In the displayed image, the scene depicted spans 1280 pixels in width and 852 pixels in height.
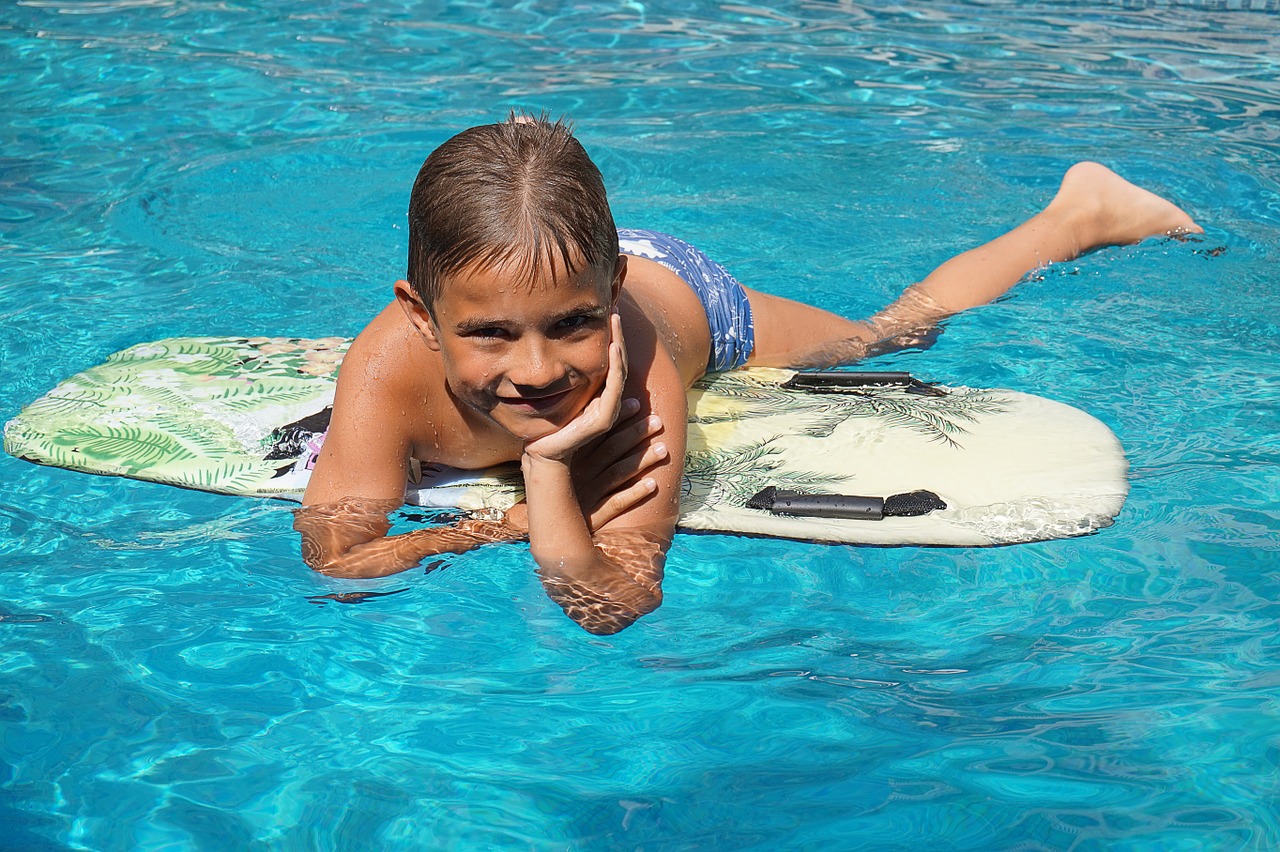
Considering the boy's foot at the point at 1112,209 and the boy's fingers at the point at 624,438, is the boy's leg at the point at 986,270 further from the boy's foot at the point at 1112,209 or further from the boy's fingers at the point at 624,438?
the boy's fingers at the point at 624,438

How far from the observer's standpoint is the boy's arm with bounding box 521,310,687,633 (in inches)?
114

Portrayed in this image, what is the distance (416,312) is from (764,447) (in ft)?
4.16

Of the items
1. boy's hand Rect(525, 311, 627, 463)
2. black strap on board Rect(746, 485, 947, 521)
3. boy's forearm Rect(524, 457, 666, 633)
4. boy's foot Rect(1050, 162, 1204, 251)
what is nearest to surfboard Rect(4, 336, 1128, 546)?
black strap on board Rect(746, 485, 947, 521)

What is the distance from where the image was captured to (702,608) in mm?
3102

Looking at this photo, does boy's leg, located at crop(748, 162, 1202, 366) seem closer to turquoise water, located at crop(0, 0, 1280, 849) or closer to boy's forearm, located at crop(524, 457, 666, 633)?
turquoise water, located at crop(0, 0, 1280, 849)

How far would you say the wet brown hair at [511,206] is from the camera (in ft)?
8.43

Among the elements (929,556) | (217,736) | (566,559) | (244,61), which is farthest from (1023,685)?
(244,61)

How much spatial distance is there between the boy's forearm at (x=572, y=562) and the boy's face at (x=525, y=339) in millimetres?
154

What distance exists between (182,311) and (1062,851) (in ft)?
13.1

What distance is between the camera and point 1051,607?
9.93 ft

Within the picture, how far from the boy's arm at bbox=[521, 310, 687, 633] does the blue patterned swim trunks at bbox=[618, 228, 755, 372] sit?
3.29 feet

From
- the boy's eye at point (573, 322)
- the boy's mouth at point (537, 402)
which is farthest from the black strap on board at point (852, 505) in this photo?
the boy's eye at point (573, 322)

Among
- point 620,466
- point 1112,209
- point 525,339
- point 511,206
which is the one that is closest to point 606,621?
point 620,466

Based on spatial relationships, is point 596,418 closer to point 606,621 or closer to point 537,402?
point 537,402
